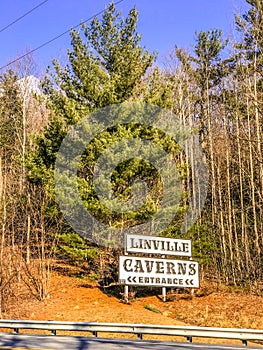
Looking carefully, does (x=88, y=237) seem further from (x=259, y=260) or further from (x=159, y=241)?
(x=259, y=260)

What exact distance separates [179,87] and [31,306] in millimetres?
18908

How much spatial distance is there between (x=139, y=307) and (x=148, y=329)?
685 centimetres

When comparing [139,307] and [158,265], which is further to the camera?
[158,265]

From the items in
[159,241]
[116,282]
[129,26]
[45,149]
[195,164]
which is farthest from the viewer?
[195,164]

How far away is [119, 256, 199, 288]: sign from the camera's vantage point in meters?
19.0

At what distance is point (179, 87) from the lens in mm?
32750

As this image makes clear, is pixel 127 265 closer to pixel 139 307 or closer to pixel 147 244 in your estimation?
pixel 147 244

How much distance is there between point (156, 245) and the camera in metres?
20.1

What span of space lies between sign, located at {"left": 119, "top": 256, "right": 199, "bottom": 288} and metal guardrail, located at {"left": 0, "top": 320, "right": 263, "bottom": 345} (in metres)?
5.98

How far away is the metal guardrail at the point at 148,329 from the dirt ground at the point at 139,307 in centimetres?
388

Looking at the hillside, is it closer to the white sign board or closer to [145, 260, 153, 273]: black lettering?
[145, 260, 153, 273]: black lettering

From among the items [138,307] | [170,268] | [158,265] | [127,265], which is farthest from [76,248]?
[170,268]

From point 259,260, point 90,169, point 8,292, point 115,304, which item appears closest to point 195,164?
point 259,260

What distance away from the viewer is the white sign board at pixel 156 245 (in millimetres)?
19297
